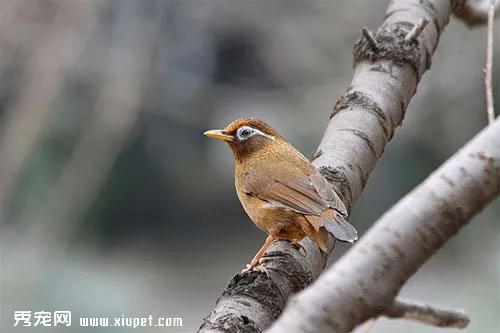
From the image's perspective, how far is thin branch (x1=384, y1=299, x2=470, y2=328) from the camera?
4.10 ft

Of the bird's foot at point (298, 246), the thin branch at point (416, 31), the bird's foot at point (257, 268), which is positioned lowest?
the bird's foot at point (257, 268)

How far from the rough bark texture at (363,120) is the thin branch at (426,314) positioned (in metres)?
0.66

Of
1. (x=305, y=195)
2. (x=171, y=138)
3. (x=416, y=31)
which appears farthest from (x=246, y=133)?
(x=171, y=138)

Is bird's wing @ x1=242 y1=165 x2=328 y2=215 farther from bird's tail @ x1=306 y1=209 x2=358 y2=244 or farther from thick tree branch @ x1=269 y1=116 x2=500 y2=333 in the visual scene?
thick tree branch @ x1=269 y1=116 x2=500 y2=333

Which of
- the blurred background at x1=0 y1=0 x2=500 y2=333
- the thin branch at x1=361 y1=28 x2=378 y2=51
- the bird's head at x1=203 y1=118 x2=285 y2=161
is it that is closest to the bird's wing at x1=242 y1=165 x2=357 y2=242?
the bird's head at x1=203 y1=118 x2=285 y2=161

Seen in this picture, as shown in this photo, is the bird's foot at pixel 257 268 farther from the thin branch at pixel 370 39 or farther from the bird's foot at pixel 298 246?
the thin branch at pixel 370 39

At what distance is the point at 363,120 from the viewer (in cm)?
279

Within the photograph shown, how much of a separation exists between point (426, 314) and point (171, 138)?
5.90 m

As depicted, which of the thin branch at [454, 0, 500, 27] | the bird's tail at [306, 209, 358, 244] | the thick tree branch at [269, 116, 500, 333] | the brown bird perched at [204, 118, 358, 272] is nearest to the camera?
the thick tree branch at [269, 116, 500, 333]

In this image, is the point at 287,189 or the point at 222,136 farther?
the point at 222,136

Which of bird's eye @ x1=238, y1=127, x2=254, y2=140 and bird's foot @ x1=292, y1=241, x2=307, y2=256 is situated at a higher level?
bird's eye @ x1=238, y1=127, x2=254, y2=140

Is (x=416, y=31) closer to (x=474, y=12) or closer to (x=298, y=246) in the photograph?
(x=474, y=12)

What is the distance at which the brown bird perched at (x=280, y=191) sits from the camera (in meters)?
2.62

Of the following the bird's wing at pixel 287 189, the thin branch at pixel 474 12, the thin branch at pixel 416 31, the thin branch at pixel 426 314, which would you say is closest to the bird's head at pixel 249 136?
the bird's wing at pixel 287 189
